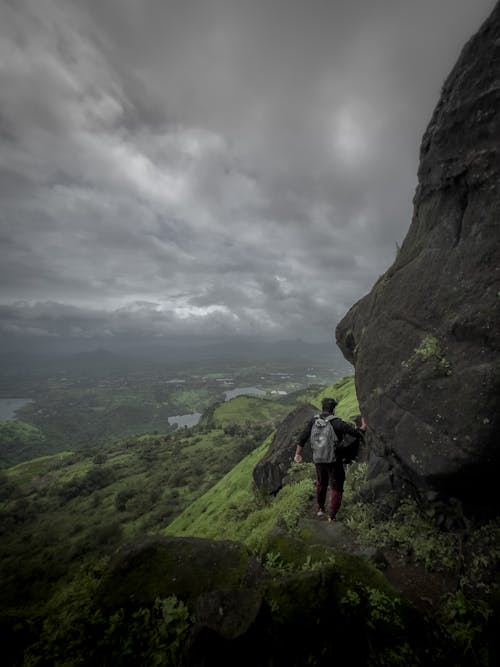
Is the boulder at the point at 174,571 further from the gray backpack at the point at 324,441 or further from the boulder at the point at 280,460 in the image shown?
the boulder at the point at 280,460

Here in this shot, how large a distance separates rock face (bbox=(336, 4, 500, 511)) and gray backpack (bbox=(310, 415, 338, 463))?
167 centimetres

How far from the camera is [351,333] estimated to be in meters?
16.4

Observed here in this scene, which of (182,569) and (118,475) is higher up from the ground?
(182,569)

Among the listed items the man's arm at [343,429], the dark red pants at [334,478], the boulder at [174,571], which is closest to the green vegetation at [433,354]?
the man's arm at [343,429]

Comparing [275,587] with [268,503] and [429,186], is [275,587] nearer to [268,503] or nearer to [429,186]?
[429,186]

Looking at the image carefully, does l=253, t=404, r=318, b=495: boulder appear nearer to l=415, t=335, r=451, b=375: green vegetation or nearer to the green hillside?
l=415, t=335, r=451, b=375: green vegetation

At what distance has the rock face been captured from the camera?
818 cm

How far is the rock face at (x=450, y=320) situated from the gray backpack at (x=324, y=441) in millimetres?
1668

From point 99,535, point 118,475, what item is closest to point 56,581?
point 99,535

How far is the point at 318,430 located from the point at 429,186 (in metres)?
10.9

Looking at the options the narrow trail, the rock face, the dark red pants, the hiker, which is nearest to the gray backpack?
the hiker

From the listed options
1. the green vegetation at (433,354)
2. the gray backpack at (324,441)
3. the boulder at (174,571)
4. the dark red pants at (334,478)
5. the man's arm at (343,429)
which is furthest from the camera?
the dark red pants at (334,478)

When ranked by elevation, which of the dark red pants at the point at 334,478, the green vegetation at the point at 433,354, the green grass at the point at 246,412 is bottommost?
the green grass at the point at 246,412

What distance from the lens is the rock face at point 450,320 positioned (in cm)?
818
